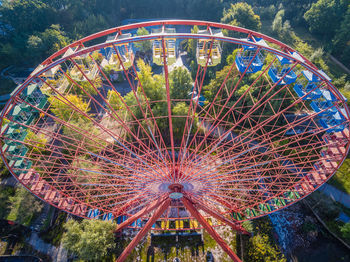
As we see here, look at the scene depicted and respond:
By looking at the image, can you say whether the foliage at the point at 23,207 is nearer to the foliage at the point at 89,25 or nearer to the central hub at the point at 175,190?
the central hub at the point at 175,190

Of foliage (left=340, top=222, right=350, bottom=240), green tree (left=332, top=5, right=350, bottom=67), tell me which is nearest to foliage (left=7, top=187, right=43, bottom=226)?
foliage (left=340, top=222, right=350, bottom=240)

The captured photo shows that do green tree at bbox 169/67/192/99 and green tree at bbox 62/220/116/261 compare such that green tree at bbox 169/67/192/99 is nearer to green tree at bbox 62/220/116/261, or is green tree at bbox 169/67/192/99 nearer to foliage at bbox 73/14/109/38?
green tree at bbox 62/220/116/261

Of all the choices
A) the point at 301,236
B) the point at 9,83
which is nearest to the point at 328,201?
the point at 301,236

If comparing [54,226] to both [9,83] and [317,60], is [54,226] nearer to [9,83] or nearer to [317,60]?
[9,83]

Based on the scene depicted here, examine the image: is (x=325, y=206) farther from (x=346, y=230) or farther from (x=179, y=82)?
(x=179, y=82)

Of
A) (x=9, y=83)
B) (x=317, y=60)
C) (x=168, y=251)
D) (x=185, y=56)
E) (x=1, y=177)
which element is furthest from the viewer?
(x=185, y=56)

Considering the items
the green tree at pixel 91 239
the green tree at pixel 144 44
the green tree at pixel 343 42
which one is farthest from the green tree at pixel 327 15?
the green tree at pixel 91 239
